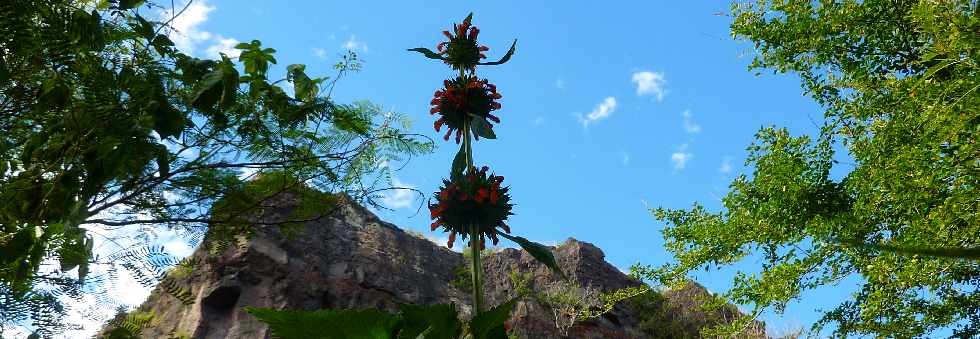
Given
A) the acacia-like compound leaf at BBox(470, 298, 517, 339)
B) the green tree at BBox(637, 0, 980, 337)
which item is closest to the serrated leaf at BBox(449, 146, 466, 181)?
the acacia-like compound leaf at BBox(470, 298, 517, 339)

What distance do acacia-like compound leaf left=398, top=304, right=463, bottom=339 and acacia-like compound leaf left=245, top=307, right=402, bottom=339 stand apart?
0.06 m

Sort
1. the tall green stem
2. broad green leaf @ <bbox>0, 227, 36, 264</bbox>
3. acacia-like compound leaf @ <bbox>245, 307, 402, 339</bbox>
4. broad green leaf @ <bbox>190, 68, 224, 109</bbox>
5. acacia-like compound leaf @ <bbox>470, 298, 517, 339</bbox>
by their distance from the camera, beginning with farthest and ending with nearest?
broad green leaf @ <bbox>190, 68, 224, 109</bbox> < broad green leaf @ <bbox>0, 227, 36, 264</bbox> < the tall green stem < acacia-like compound leaf @ <bbox>470, 298, 517, 339</bbox> < acacia-like compound leaf @ <bbox>245, 307, 402, 339</bbox>

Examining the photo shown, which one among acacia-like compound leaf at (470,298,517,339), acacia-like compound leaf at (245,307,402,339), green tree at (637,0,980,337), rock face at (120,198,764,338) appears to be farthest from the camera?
rock face at (120,198,764,338)

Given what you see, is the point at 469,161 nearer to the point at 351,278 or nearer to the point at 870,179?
the point at 870,179

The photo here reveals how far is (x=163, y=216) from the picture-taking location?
2.80 metres

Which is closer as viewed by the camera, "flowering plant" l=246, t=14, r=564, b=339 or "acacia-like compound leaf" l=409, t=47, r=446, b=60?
"flowering plant" l=246, t=14, r=564, b=339

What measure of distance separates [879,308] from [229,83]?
5917mm

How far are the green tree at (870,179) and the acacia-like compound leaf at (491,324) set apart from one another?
5243 mm

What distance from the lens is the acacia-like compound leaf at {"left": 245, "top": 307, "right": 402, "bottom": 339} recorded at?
0.73m

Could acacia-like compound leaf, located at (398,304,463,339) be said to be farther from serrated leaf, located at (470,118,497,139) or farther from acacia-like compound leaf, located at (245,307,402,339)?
serrated leaf, located at (470,118,497,139)

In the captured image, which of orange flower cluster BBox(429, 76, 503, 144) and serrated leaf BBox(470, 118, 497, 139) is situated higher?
A: orange flower cluster BBox(429, 76, 503, 144)

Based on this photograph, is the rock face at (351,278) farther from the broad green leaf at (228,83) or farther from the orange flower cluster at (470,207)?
the orange flower cluster at (470,207)

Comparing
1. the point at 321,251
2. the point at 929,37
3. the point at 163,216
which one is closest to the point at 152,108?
the point at 163,216

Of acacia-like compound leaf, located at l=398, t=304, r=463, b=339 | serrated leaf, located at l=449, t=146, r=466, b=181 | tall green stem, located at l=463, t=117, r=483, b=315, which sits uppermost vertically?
serrated leaf, located at l=449, t=146, r=466, b=181
